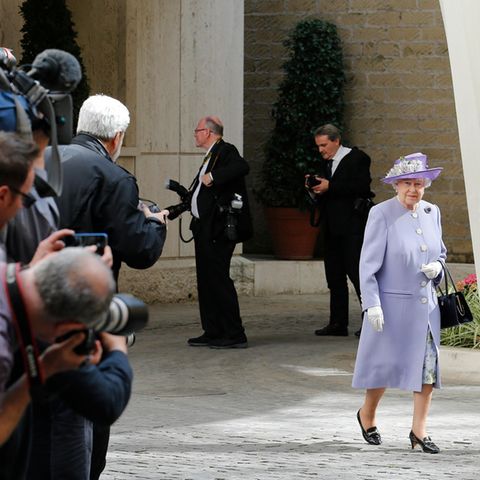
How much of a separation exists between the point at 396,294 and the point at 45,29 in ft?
22.4

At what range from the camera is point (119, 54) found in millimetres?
15867

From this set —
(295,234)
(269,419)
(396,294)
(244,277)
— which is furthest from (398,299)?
(295,234)

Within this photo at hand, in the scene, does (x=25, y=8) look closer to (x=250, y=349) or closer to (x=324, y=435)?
(x=250, y=349)

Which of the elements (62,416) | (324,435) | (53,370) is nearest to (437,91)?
(324,435)

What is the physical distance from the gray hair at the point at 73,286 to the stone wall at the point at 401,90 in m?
15.0

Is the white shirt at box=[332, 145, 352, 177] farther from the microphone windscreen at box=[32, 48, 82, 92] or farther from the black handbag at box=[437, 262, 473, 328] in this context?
the microphone windscreen at box=[32, 48, 82, 92]

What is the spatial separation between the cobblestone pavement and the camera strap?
13.4 ft

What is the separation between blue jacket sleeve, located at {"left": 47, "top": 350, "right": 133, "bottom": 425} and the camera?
359cm

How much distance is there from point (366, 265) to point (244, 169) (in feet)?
14.0

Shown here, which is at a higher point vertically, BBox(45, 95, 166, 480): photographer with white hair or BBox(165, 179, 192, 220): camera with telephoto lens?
BBox(165, 179, 192, 220): camera with telephoto lens

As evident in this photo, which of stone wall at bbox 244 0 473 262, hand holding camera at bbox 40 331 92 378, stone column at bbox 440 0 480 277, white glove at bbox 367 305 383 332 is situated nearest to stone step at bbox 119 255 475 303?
stone wall at bbox 244 0 473 262

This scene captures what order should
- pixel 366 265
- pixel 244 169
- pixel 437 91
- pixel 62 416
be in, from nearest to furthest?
pixel 62 416 → pixel 366 265 → pixel 244 169 → pixel 437 91

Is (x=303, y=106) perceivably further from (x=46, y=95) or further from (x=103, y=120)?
(x=46, y=95)

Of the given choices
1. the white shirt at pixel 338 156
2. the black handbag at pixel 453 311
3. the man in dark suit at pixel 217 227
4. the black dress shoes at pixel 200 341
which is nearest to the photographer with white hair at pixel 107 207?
the black handbag at pixel 453 311
